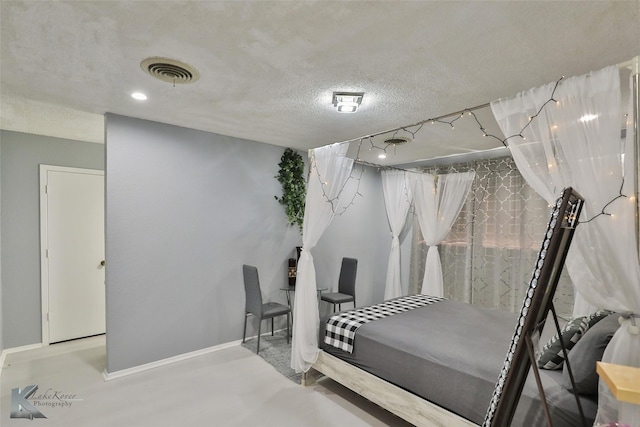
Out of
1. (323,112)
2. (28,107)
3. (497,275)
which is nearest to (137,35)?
(323,112)

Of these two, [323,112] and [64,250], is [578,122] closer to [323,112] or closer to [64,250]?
[323,112]

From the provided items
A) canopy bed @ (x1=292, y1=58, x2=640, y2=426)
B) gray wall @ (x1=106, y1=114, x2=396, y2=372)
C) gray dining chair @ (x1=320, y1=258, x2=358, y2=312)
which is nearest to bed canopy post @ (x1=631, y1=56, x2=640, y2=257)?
canopy bed @ (x1=292, y1=58, x2=640, y2=426)

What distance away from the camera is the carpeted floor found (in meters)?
3.34

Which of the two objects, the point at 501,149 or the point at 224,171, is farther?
the point at 501,149

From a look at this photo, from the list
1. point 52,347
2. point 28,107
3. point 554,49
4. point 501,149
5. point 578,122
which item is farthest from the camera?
point 501,149

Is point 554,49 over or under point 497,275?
over

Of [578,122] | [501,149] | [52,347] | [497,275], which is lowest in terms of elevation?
[52,347]

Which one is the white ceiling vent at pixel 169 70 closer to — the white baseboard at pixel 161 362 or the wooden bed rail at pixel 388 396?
the wooden bed rail at pixel 388 396

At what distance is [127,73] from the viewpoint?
2275 millimetres

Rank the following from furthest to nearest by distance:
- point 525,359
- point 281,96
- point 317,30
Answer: point 281,96, point 317,30, point 525,359

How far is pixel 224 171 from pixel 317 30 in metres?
2.52

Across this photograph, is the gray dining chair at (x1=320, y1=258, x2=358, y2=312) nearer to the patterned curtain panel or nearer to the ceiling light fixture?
the patterned curtain panel

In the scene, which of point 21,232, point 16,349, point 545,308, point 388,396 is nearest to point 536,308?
point 545,308

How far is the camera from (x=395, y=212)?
522 cm
